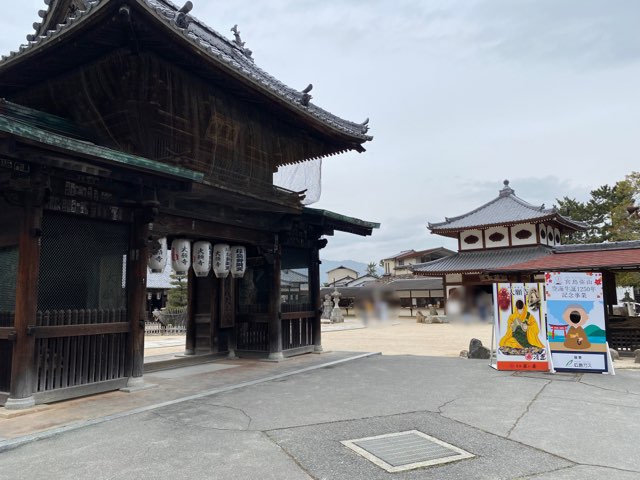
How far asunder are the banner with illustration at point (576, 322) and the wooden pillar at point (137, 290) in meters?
9.01

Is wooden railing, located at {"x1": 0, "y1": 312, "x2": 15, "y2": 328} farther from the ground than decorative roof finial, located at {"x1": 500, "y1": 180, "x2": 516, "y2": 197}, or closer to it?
closer to it

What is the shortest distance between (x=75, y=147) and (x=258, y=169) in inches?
210

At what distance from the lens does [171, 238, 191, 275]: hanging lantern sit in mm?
10508

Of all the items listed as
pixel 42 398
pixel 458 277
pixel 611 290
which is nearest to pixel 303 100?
pixel 42 398

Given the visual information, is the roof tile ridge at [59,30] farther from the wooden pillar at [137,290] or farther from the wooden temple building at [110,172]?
the wooden pillar at [137,290]

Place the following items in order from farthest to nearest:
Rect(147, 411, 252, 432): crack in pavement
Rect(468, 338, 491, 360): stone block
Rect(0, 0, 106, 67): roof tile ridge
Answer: Rect(468, 338, 491, 360): stone block < Rect(0, 0, 106, 67): roof tile ridge < Rect(147, 411, 252, 432): crack in pavement

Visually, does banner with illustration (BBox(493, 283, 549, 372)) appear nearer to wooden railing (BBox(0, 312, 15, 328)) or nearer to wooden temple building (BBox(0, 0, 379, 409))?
wooden temple building (BBox(0, 0, 379, 409))

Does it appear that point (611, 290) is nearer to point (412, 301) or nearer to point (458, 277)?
point (458, 277)

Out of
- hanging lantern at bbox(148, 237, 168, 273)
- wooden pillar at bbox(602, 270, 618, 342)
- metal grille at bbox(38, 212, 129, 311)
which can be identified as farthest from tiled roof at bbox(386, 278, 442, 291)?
metal grille at bbox(38, 212, 129, 311)

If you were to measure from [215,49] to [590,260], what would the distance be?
1455 cm

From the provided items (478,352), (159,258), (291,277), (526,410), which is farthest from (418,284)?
(526,410)

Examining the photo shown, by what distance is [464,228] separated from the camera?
3738cm

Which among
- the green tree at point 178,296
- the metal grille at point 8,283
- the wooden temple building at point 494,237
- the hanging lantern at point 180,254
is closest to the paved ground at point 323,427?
the metal grille at point 8,283

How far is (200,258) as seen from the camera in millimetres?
10914
